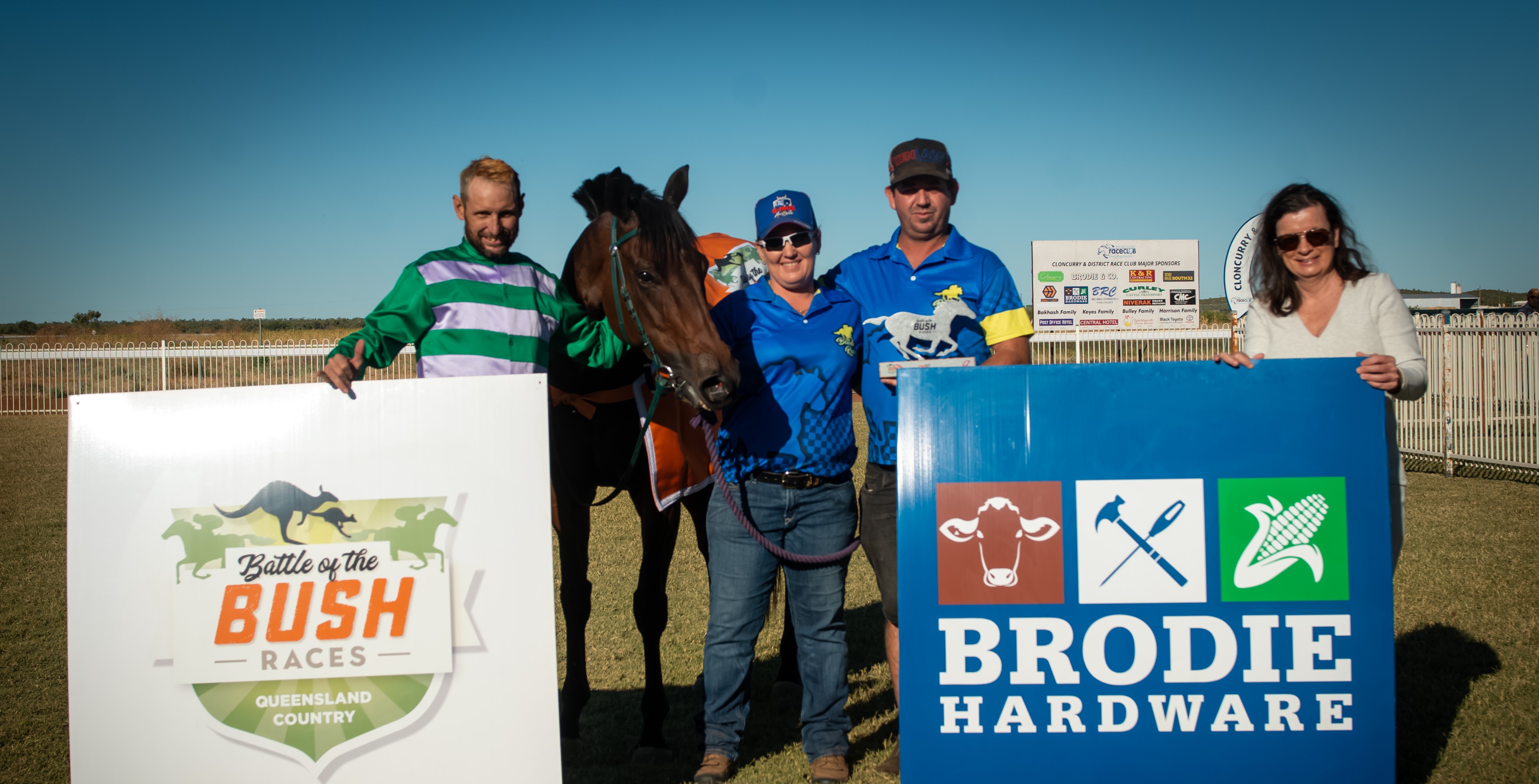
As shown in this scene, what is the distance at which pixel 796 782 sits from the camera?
3.00 m

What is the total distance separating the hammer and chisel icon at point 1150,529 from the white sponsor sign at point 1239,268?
5.64 metres

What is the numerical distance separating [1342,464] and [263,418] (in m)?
3.05

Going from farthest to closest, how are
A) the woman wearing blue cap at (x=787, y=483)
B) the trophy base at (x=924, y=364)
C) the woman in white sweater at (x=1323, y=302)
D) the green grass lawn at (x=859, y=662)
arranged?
the green grass lawn at (x=859, y=662)
the woman wearing blue cap at (x=787, y=483)
the woman in white sweater at (x=1323, y=302)
the trophy base at (x=924, y=364)

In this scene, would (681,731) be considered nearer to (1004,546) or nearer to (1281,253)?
(1004,546)

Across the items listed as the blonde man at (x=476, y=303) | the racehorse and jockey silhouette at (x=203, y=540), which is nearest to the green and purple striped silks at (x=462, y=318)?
the blonde man at (x=476, y=303)

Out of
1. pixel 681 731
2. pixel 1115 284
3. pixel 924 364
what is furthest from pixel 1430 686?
pixel 1115 284

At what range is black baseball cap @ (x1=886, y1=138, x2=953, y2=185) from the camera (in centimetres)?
285

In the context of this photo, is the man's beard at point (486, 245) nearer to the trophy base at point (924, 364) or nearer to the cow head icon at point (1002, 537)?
the trophy base at point (924, 364)

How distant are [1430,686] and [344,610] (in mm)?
4349

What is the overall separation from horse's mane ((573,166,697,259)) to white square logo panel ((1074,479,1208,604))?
1.52 metres

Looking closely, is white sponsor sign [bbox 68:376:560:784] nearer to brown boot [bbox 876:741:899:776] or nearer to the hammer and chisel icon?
brown boot [bbox 876:741:899:776]

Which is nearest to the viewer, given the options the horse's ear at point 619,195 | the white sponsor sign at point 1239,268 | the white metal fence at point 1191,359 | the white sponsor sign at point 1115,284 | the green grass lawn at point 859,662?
the horse's ear at point 619,195

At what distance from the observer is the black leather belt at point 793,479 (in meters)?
2.76

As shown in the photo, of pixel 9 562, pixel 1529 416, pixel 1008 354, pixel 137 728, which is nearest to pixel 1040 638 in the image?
pixel 1008 354
